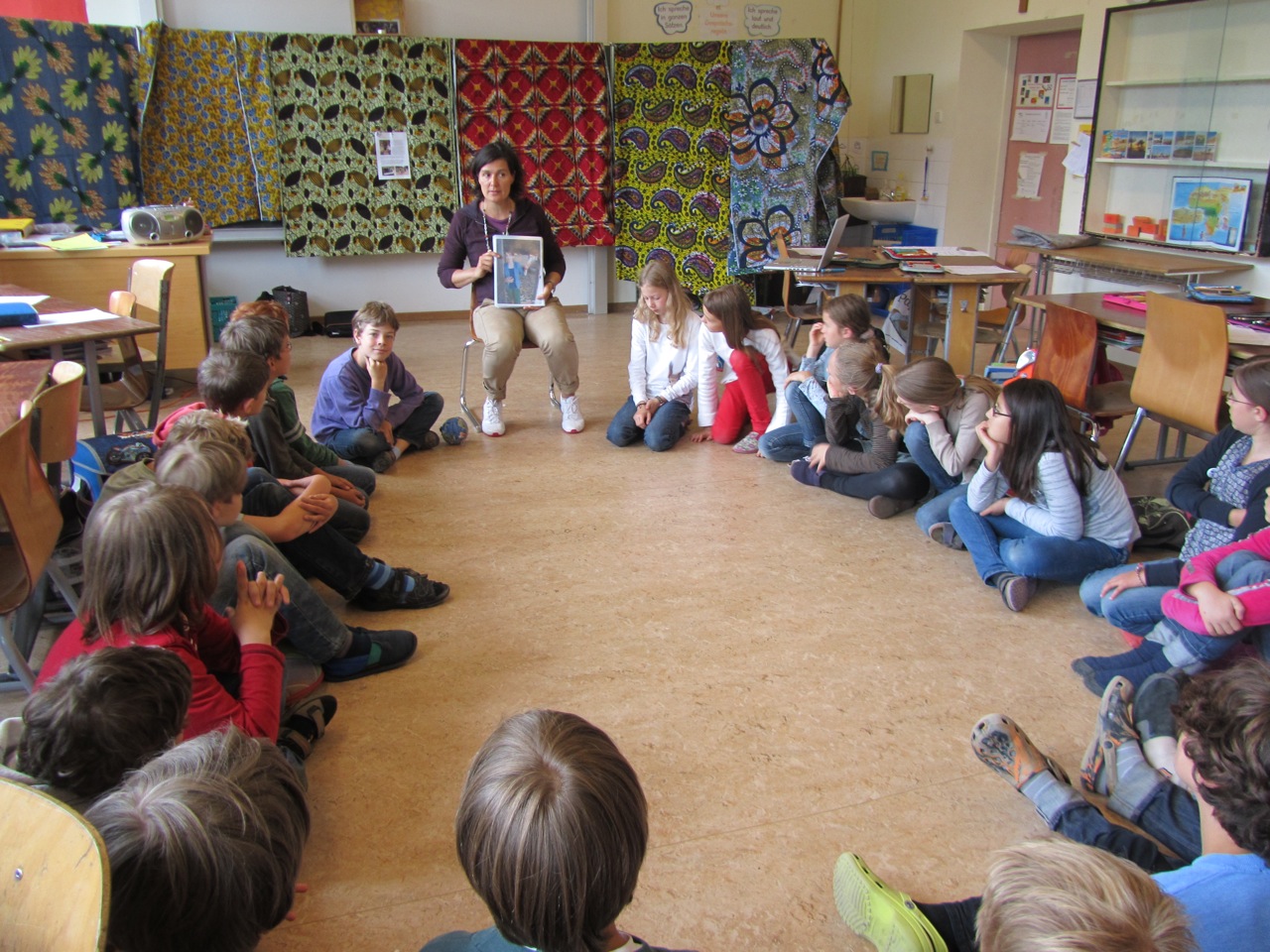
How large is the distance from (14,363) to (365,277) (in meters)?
A: 4.33

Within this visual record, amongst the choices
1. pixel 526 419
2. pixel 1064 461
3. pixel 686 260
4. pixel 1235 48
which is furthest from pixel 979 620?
pixel 686 260

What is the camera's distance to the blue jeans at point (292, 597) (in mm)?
2195

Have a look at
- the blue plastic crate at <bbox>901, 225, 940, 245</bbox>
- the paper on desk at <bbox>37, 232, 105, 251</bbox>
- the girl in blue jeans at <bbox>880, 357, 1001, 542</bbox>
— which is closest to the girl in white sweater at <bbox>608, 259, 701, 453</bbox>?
the girl in blue jeans at <bbox>880, 357, 1001, 542</bbox>

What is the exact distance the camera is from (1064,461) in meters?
2.79

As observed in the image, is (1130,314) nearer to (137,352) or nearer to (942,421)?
(942,421)

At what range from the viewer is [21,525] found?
6.94 ft

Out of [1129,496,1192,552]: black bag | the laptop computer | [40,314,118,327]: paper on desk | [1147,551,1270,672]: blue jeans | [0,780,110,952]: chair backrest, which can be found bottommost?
[1129,496,1192,552]: black bag

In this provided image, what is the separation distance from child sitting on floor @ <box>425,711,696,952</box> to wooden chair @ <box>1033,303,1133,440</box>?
3.17m

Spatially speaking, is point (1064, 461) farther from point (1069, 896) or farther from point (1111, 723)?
point (1069, 896)

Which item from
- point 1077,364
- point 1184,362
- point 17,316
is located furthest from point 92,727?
point 1077,364

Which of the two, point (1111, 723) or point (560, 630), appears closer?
point (1111, 723)

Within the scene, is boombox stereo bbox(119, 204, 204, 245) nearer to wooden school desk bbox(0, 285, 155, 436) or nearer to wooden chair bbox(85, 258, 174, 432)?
wooden chair bbox(85, 258, 174, 432)

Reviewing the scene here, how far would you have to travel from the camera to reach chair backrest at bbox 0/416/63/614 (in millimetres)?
2078

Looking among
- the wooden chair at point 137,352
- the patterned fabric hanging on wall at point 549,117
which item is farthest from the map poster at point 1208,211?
the wooden chair at point 137,352
